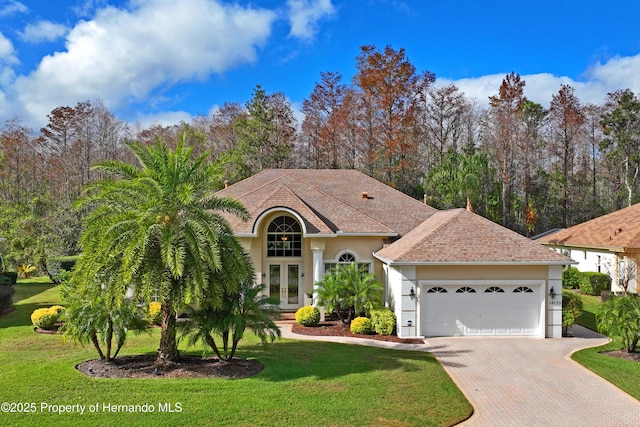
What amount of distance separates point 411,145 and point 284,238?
74.4ft

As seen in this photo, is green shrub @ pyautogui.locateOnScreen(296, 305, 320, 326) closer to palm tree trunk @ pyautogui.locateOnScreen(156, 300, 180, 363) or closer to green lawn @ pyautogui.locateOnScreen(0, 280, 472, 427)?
green lawn @ pyautogui.locateOnScreen(0, 280, 472, 427)

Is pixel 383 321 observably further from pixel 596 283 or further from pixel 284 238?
pixel 596 283

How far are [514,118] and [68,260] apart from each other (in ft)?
126

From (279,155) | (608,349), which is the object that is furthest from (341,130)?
(608,349)

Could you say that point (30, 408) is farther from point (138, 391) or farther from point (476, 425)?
point (476, 425)

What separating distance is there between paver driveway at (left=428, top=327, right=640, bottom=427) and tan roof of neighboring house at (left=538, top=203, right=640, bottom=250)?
36.4ft

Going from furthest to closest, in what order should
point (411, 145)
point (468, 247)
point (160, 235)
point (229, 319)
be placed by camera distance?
1. point (411, 145)
2. point (468, 247)
3. point (229, 319)
4. point (160, 235)

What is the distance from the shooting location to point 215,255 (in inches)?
432

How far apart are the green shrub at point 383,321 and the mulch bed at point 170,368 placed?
550cm

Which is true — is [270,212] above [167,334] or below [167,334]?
above

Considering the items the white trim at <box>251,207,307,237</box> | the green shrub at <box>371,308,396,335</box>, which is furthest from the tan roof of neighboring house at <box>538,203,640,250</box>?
the white trim at <box>251,207,307,237</box>

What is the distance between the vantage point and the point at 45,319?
16656mm

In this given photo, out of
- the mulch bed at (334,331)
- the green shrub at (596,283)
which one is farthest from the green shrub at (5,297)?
the green shrub at (596,283)

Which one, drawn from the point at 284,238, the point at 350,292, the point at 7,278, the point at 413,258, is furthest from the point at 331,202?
the point at 7,278
